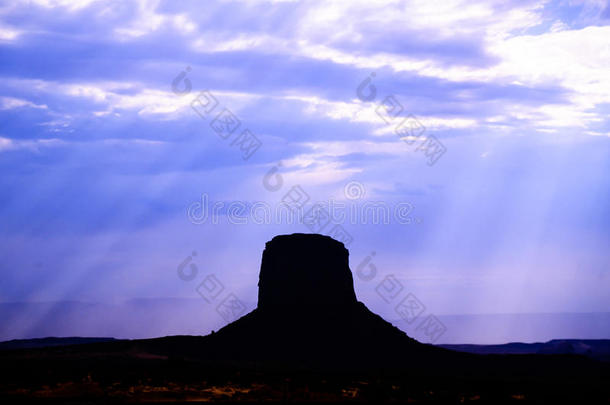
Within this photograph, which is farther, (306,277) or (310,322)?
(306,277)

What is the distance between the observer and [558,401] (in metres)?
43.9

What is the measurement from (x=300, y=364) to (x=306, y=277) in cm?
1014

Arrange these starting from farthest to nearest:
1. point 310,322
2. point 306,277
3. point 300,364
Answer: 1. point 306,277
2. point 310,322
3. point 300,364

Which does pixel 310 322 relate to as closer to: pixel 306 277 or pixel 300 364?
A: pixel 306 277

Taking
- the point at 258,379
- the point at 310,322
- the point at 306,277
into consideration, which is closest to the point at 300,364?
the point at 310,322

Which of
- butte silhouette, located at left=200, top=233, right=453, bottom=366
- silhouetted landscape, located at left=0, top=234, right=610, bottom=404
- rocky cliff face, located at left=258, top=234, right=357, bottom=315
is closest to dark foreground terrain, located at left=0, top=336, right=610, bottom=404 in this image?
silhouetted landscape, located at left=0, top=234, right=610, bottom=404

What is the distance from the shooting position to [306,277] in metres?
71.7

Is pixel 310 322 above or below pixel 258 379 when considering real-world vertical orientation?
above

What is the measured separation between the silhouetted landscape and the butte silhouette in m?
0.11

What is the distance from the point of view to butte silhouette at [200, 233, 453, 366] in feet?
220

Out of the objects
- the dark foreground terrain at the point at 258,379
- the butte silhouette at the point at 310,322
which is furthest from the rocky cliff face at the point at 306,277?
the dark foreground terrain at the point at 258,379

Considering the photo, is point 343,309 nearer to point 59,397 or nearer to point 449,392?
point 449,392

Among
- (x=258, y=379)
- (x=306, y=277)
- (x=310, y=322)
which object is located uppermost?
(x=306, y=277)

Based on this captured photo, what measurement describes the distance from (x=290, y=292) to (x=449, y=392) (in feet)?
90.0
